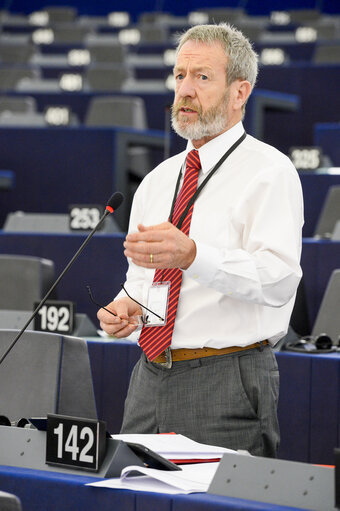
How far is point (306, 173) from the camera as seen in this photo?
4238mm

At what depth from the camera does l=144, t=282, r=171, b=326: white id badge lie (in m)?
1.82

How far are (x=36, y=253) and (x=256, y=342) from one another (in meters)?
2.05

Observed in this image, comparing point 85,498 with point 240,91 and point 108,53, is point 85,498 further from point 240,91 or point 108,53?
point 108,53

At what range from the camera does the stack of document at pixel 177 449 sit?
1.57m

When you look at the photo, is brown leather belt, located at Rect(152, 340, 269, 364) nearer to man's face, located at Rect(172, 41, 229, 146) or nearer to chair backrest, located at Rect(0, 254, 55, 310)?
man's face, located at Rect(172, 41, 229, 146)

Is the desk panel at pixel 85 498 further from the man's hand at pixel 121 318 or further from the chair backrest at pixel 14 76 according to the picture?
the chair backrest at pixel 14 76

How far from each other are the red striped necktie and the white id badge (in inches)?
0.5

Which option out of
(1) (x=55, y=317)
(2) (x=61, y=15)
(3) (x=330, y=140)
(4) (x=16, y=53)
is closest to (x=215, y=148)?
(1) (x=55, y=317)

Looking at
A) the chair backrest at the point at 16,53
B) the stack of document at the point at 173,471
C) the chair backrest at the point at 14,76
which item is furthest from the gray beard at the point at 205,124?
the chair backrest at the point at 16,53

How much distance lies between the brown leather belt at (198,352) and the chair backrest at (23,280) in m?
1.47

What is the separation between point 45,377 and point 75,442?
0.58 m

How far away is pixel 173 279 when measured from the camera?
6.08 feet

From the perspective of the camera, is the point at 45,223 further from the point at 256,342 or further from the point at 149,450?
the point at 149,450

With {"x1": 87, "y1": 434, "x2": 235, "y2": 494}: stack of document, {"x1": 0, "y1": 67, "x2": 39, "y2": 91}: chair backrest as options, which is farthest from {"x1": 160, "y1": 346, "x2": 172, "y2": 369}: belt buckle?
{"x1": 0, "y1": 67, "x2": 39, "y2": 91}: chair backrest
